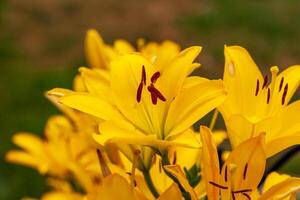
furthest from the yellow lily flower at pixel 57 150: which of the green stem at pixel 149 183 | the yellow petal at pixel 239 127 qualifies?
the yellow petal at pixel 239 127

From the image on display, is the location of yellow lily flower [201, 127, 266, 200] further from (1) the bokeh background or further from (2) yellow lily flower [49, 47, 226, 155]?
(1) the bokeh background

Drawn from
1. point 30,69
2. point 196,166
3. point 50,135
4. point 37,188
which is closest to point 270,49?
point 30,69

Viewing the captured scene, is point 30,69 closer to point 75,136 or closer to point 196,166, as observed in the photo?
point 75,136

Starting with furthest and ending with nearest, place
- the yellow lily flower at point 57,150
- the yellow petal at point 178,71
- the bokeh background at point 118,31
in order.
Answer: the bokeh background at point 118,31 < the yellow lily flower at point 57,150 < the yellow petal at point 178,71

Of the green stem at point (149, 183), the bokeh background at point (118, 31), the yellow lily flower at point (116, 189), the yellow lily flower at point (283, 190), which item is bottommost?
the yellow lily flower at point (283, 190)

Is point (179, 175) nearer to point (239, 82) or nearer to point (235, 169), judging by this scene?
point (235, 169)

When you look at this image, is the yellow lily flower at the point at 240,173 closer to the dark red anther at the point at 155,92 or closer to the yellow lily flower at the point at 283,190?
the yellow lily flower at the point at 283,190

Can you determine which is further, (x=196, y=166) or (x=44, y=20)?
(x=44, y=20)

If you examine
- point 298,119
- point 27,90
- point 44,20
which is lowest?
point 298,119

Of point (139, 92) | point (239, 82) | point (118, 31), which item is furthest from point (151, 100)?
point (118, 31)
